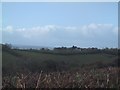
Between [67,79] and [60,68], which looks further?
[60,68]

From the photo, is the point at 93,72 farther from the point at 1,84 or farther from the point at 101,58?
the point at 1,84

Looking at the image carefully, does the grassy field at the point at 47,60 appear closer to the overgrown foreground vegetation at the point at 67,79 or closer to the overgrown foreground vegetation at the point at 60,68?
the overgrown foreground vegetation at the point at 60,68

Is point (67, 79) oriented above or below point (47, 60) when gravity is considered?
below

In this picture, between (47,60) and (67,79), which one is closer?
(67,79)

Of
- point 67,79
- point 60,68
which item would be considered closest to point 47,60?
point 60,68

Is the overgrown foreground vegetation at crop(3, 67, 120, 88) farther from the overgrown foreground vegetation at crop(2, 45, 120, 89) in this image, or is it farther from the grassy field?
the grassy field

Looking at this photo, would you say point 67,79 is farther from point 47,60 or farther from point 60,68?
A: point 47,60

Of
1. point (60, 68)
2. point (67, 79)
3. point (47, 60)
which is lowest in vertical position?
point (67, 79)

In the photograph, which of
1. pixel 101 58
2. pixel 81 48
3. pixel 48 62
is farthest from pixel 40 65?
pixel 101 58

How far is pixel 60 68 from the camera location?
464cm

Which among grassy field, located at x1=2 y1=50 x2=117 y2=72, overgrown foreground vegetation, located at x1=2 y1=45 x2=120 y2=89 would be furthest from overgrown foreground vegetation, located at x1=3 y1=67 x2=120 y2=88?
grassy field, located at x1=2 y1=50 x2=117 y2=72

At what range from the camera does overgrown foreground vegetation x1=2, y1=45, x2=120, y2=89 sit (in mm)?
4387

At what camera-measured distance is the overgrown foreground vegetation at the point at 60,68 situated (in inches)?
173

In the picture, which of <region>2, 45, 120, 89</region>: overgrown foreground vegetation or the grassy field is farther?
the grassy field
